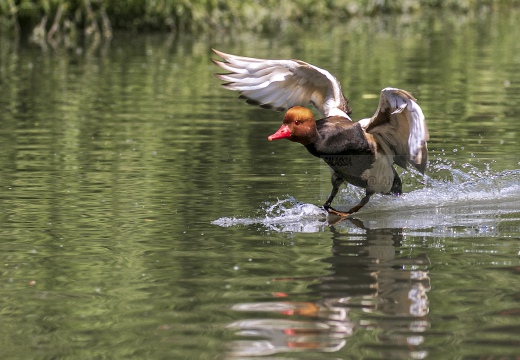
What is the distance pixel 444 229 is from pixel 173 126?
256 inches

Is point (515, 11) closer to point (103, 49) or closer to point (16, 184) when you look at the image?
point (103, 49)

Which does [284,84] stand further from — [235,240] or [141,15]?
[141,15]

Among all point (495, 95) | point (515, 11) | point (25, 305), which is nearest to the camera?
point (25, 305)

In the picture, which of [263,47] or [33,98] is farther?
[263,47]

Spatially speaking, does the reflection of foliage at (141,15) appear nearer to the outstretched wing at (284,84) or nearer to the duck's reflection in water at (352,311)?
the outstretched wing at (284,84)

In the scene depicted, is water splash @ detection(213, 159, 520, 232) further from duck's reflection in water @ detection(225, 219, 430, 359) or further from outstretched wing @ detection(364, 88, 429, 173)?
duck's reflection in water @ detection(225, 219, 430, 359)

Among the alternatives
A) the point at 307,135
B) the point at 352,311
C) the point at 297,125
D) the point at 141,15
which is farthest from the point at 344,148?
the point at 141,15

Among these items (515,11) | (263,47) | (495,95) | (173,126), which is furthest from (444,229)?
(515,11)

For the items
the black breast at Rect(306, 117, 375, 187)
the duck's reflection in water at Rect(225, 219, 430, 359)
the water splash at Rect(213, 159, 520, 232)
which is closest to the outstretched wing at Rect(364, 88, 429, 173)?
the black breast at Rect(306, 117, 375, 187)

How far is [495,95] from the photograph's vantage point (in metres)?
16.9

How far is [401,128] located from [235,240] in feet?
5.32

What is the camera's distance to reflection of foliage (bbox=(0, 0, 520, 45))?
2888cm

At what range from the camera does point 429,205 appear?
9281 millimetres

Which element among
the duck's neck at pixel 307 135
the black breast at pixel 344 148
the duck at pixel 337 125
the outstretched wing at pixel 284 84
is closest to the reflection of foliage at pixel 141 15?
the outstretched wing at pixel 284 84
